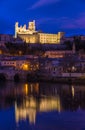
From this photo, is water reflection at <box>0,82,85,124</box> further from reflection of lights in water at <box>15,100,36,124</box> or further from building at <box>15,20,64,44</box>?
building at <box>15,20,64,44</box>

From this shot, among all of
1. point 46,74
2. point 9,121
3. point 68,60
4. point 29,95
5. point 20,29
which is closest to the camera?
point 9,121

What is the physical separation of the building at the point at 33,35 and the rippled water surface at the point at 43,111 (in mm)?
36546

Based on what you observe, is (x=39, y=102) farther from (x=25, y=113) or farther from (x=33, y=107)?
(x=25, y=113)

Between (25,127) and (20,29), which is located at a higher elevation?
(20,29)

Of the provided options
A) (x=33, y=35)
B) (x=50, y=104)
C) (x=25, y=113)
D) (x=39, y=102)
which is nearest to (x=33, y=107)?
(x=50, y=104)

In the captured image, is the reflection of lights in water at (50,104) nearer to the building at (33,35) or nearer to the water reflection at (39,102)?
the water reflection at (39,102)

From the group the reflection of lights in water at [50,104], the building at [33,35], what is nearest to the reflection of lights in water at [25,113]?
the reflection of lights in water at [50,104]

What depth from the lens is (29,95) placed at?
55.0ft

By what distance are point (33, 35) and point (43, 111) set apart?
42.1m

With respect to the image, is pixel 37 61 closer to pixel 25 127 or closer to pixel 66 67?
pixel 66 67

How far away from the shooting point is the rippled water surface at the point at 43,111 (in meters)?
9.97

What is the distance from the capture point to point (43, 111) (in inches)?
480

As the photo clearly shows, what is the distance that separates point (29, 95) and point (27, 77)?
964cm

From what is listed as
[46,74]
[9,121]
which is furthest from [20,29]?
[9,121]
